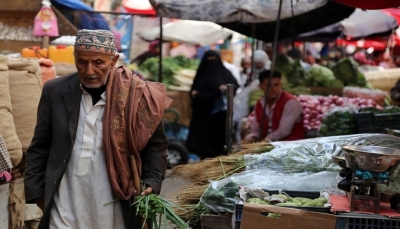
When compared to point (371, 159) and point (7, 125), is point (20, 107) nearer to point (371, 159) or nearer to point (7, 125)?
point (7, 125)

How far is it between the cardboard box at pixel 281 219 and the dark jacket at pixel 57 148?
55cm

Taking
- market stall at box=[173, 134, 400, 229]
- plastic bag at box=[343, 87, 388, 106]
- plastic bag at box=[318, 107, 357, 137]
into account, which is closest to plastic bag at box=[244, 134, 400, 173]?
market stall at box=[173, 134, 400, 229]

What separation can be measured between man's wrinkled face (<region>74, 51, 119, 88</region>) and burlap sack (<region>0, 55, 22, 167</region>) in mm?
1880

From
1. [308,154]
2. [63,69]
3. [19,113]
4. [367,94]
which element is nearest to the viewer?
[308,154]

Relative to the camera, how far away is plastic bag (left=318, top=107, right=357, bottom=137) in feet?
28.4

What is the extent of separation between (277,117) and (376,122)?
1120 millimetres

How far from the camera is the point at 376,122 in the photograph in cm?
834

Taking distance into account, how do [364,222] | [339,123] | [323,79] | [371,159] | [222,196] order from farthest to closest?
1. [323,79]
2. [339,123]
3. [222,196]
4. [364,222]
5. [371,159]

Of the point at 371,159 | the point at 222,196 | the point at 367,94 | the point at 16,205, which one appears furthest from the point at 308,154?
the point at 367,94

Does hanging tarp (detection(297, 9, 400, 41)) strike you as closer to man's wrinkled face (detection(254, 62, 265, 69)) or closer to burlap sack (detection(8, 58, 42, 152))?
man's wrinkled face (detection(254, 62, 265, 69))

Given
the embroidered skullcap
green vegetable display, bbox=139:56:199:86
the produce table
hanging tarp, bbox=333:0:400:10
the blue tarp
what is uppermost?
hanging tarp, bbox=333:0:400:10

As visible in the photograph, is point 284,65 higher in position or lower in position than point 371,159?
lower

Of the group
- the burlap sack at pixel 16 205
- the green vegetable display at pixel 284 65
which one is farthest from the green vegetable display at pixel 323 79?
the burlap sack at pixel 16 205

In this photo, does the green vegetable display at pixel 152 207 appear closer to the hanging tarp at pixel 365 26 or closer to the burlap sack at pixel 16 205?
the burlap sack at pixel 16 205
